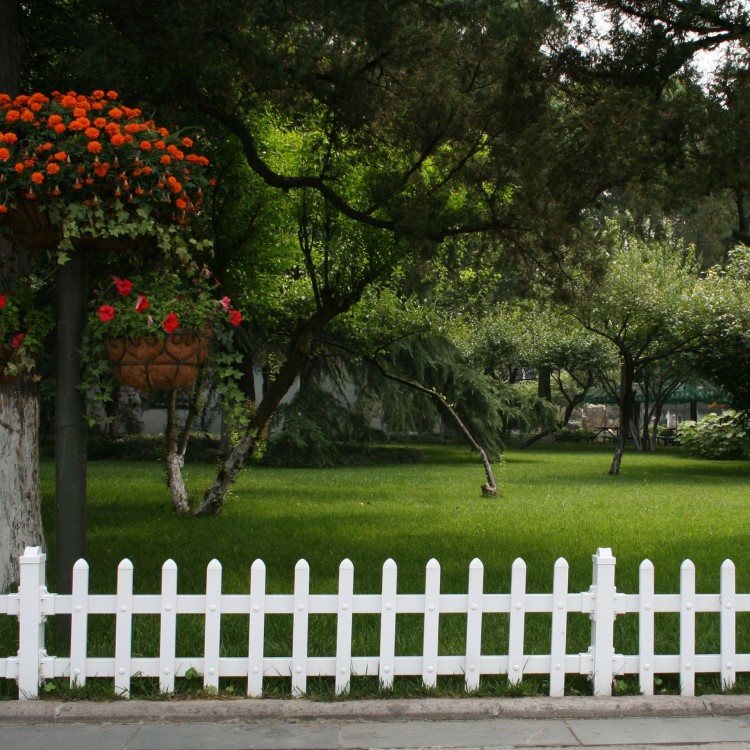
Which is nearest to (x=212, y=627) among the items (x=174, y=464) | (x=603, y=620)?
(x=603, y=620)

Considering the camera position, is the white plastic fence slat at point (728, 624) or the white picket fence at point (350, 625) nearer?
the white picket fence at point (350, 625)

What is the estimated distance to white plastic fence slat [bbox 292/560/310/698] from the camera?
538cm

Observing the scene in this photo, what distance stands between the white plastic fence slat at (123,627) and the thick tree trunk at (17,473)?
2.78 metres

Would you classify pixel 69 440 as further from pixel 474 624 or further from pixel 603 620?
pixel 603 620

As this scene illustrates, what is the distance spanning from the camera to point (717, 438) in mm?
33125

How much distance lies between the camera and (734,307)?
2638 centimetres

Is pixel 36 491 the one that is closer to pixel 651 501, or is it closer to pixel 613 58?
pixel 613 58

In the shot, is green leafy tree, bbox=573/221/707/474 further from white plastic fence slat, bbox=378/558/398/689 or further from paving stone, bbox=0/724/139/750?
paving stone, bbox=0/724/139/750

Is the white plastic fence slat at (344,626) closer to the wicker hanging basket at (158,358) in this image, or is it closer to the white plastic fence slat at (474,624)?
the white plastic fence slat at (474,624)

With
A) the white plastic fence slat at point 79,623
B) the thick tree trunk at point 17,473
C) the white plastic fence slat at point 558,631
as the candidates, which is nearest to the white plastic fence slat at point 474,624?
the white plastic fence slat at point 558,631

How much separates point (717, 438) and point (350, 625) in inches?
1181

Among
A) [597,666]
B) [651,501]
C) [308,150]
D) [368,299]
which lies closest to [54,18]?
[308,150]

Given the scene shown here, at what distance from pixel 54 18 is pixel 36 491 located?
5.69m

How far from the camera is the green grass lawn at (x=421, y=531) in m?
8.98
